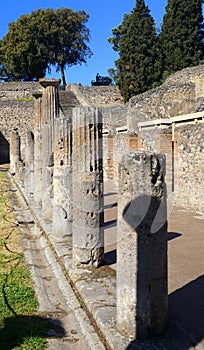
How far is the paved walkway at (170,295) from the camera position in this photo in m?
3.55

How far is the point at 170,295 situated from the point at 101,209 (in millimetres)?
1594

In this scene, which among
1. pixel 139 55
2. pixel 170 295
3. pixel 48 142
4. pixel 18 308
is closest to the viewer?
pixel 18 308

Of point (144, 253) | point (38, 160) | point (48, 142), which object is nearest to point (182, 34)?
point (38, 160)

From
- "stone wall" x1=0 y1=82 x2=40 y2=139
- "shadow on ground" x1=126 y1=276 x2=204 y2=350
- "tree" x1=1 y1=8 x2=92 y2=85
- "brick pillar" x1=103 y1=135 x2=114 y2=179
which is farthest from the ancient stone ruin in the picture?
"tree" x1=1 y1=8 x2=92 y2=85

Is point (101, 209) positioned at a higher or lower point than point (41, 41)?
lower

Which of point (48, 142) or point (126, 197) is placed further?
point (48, 142)

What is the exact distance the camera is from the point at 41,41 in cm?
3978

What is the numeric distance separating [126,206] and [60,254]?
9.15 feet

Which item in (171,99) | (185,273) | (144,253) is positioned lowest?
(185,273)

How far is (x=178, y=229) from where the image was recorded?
26.6 feet

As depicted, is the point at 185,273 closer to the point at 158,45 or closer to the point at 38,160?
the point at 38,160

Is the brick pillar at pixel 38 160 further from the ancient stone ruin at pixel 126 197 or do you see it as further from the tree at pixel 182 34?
the tree at pixel 182 34

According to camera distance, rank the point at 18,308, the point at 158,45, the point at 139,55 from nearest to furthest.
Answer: the point at 18,308, the point at 139,55, the point at 158,45

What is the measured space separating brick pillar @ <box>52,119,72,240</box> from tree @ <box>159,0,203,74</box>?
23624 millimetres
